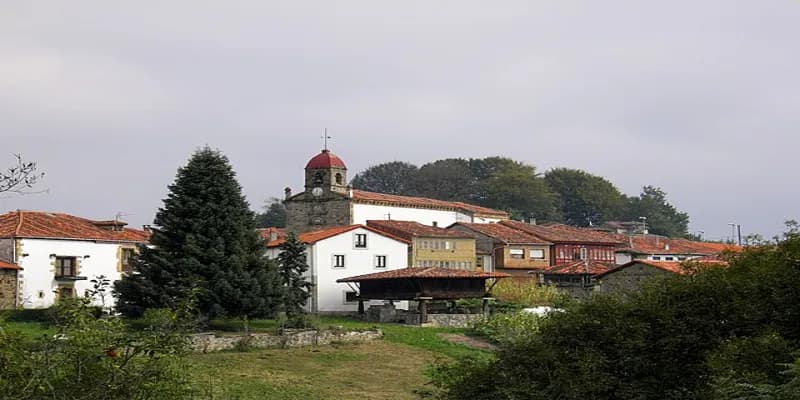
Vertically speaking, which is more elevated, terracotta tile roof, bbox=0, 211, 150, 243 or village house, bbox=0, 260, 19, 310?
terracotta tile roof, bbox=0, 211, 150, 243

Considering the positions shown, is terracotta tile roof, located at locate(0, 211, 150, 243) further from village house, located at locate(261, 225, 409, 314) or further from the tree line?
the tree line

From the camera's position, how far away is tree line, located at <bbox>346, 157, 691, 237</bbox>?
394 ft

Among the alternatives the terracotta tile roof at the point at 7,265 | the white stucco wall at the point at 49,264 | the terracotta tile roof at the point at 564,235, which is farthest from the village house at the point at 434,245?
the terracotta tile roof at the point at 7,265

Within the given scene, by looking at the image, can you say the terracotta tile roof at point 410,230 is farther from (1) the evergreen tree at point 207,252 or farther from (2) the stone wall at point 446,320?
(1) the evergreen tree at point 207,252

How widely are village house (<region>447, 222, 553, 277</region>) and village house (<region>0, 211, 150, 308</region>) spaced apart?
990 inches

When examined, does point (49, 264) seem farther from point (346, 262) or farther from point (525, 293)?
point (525, 293)

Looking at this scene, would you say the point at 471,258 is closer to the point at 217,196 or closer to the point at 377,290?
the point at 377,290

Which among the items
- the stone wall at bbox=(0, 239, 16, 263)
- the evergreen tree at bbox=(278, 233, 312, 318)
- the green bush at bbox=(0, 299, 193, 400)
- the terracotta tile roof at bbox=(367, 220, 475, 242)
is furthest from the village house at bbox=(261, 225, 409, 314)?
the green bush at bbox=(0, 299, 193, 400)

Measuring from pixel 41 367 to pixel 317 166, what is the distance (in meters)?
61.8

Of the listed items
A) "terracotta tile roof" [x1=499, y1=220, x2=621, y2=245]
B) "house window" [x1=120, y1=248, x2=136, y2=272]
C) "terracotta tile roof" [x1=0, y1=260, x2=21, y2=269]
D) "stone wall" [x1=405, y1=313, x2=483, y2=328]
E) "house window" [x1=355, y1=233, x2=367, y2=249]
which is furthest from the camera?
"terracotta tile roof" [x1=499, y1=220, x2=621, y2=245]

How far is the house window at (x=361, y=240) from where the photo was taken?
5938 centimetres

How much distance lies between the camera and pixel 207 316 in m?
42.0

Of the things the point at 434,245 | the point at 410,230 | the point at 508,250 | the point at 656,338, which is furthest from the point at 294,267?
the point at 656,338

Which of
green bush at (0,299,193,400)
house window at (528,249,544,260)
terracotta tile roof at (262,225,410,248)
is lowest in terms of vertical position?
green bush at (0,299,193,400)
